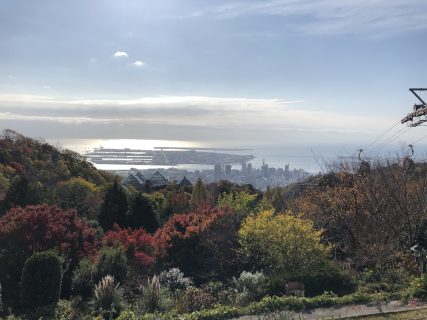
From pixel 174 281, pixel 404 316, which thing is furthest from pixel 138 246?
pixel 404 316

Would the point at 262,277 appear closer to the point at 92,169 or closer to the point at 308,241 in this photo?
the point at 308,241

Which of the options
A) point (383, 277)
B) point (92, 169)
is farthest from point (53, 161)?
point (383, 277)

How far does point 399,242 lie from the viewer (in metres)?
11.3

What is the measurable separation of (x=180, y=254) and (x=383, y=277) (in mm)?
5155

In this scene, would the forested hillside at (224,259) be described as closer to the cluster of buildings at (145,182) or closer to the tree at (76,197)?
the tree at (76,197)

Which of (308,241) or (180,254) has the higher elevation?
(308,241)

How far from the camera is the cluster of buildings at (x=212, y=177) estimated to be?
36.0m

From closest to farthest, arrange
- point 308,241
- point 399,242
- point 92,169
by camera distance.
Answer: point 308,241 → point 399,242 → point 92,169

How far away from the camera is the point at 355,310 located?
6.90m

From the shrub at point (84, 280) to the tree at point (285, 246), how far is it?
367 centimetres

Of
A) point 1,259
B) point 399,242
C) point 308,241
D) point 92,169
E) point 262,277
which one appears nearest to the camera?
point 262,277

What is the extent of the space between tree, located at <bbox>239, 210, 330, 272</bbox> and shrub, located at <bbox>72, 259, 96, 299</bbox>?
367 cm

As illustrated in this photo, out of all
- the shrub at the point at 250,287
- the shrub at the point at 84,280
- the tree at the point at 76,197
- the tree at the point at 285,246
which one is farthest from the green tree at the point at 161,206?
the shrub at the point at 250,287

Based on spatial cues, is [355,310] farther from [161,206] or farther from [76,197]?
[76,197]
